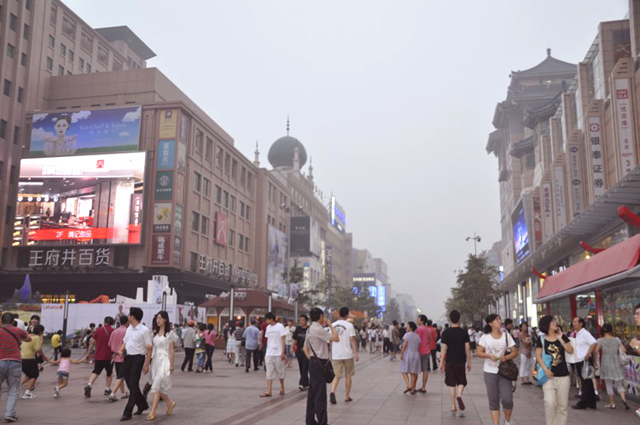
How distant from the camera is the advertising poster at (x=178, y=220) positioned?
152 ft

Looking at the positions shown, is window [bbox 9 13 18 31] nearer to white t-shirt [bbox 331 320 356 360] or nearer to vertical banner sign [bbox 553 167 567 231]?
vertical banner sign [bbox 553 167 567 231]

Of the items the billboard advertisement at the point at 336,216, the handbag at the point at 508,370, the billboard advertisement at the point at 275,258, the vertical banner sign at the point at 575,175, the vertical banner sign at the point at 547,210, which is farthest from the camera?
the billboard advertisement at the point at 336,216

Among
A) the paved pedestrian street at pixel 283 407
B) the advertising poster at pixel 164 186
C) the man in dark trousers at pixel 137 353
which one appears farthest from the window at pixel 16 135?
the man in dark trousers at pixel 137 353

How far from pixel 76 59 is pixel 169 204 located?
25.0 meters

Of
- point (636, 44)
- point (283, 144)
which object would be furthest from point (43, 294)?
point (283, 144)

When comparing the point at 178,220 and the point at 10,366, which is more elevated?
the point at 178,220

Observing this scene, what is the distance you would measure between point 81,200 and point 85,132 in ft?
19.3

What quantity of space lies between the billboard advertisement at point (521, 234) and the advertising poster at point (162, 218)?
2900 cm

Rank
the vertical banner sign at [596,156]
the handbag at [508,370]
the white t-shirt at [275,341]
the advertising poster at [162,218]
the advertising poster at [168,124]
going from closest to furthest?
1. the handbag at [508,370]
2. the white t-shirt at [275,341]
3. the vertical banner sign at [596,156]
4. the advertising poster at [162,218]
5. the advertising poster at [168,124]

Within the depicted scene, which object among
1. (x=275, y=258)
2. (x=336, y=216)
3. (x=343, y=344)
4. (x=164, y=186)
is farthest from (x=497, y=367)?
(x=336, y=216)

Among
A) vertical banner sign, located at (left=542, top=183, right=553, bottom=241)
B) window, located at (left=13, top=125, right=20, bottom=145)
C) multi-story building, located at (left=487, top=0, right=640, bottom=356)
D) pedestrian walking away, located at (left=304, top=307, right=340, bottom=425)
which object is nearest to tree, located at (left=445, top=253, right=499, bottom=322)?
multi-story building, located at (left=487, top=0, right=640, bottom=356)

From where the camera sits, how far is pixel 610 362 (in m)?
11.4

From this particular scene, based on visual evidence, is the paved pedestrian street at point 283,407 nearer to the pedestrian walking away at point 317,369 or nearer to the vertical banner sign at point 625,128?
the pedestrian walking away at point 317,369

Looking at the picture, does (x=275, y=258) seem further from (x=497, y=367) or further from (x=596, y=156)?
(x=497, y=367)
